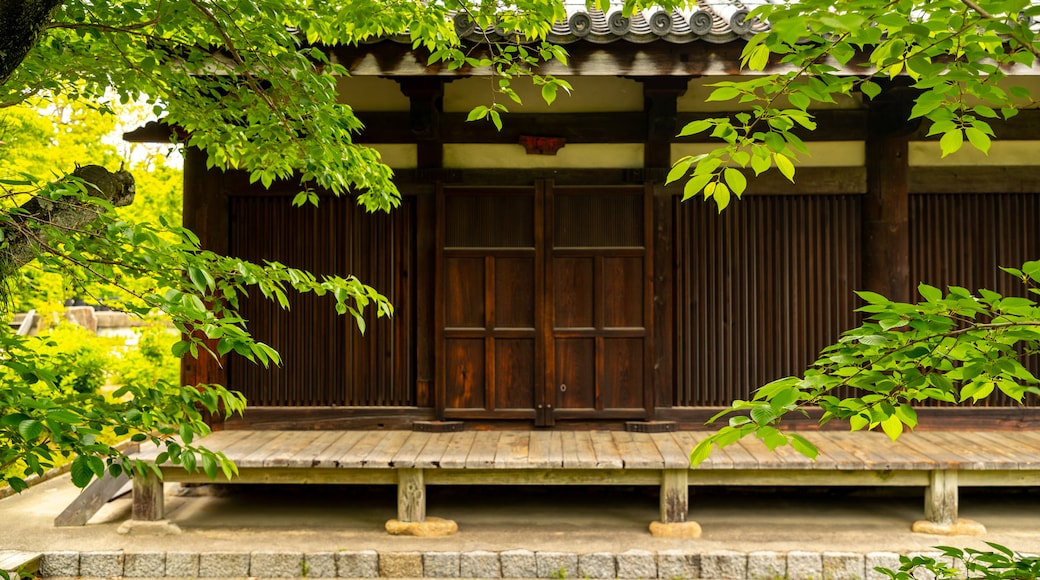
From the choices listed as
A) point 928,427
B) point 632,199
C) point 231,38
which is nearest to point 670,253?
point 632,199

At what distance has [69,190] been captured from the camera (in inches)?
79.6

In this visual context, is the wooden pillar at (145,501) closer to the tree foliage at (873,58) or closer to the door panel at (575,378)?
the door panel at (575,378)

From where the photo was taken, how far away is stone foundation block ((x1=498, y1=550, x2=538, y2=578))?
195 inches

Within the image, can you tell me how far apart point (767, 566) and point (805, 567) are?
28 centimetres

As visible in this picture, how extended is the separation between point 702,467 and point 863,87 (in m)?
3.94

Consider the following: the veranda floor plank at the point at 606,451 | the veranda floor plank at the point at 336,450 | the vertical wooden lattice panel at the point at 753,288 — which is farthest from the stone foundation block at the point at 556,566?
the vertical wooden lattice panel at the point at 753,288

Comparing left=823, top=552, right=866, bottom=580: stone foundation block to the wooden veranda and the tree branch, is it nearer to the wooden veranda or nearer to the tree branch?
the wooden veranda

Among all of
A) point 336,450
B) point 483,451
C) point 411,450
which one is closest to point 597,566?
point 483,451

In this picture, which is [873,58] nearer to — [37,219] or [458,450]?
[37,219]

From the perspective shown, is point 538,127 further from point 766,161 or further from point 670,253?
point 766,161

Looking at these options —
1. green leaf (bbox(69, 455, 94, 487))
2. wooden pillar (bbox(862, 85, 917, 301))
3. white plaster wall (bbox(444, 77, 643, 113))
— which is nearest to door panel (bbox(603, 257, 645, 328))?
white plaster wall (bbox(444, 77, 643, 113))

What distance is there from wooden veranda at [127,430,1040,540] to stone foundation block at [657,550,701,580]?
42cm

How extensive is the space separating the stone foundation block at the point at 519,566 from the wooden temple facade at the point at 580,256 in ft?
5.00

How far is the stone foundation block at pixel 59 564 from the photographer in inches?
192
